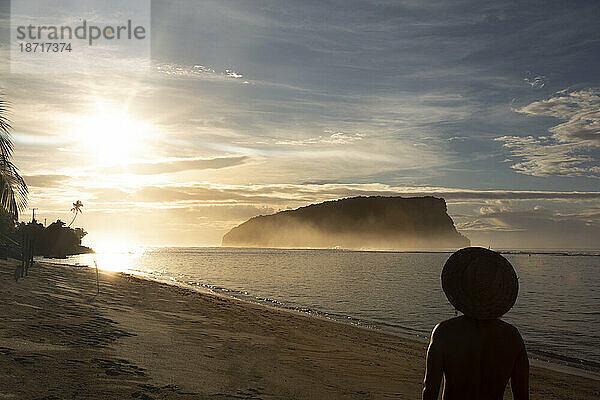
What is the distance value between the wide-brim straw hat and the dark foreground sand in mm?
5275

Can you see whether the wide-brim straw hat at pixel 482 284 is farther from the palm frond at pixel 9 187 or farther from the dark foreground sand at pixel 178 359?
the palm frond at pixel 9 187

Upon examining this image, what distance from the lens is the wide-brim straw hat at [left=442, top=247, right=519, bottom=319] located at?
335 centimetres

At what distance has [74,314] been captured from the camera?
12.5 metres

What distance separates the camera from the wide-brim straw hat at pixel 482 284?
11.0 feet

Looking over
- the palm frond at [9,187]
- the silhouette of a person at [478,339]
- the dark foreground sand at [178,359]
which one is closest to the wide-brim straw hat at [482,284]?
the silhouette of a person at [478,339]

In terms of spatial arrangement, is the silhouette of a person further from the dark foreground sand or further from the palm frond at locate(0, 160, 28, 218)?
the palm frond at locate(0, 160, 28, 218)

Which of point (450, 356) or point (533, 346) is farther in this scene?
point (533, 346)

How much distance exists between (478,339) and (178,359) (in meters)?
7.50

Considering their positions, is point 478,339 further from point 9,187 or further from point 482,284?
point 9,187

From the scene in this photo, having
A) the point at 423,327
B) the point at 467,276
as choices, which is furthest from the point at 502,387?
the point at 423,327

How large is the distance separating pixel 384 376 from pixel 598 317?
24.6 m

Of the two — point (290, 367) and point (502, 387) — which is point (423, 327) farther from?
point (502, 387)

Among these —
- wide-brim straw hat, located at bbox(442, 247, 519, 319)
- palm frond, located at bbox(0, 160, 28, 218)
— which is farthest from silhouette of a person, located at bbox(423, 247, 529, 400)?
palm frond, located at bbox(0, 160, 28, 218)

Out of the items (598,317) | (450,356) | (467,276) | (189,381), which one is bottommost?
(598,317)
